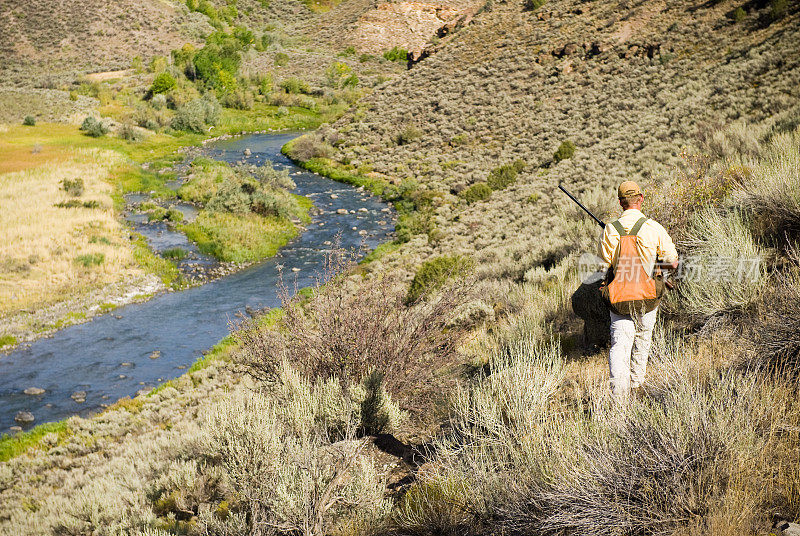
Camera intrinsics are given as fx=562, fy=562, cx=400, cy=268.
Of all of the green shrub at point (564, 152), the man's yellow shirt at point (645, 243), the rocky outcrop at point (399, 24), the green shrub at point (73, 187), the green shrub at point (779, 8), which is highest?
the rocky outcrop at point (399, 24)

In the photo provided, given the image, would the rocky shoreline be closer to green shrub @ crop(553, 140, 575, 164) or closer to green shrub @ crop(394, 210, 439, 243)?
green shrub @ crop(394, 210, 439, 243)

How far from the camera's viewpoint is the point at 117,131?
46.6 metres

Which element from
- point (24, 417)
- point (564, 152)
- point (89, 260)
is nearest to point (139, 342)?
point (24, 417)

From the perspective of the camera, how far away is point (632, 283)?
500 cm

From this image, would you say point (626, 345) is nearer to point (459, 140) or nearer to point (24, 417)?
point (24, 417)

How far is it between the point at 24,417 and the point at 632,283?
1458cm

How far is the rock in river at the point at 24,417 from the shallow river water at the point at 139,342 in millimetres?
127

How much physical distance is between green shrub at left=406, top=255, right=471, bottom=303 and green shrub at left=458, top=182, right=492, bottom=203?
10.7 metres

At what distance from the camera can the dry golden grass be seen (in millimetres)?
20531

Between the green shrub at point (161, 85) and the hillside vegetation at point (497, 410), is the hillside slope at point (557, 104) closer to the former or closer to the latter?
the hillside vegetation at point (497, 410)

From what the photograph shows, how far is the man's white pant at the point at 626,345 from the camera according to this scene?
5031mm

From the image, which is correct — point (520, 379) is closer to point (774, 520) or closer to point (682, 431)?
point (682, 431)

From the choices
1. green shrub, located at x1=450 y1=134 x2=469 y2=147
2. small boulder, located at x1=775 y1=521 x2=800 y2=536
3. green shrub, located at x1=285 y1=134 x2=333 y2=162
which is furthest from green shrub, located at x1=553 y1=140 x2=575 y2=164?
small boulder, located at x1=775 y1=521 x2=800 y2=536

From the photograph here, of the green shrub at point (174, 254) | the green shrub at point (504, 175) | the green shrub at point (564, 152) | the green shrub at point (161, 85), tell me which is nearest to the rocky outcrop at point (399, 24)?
the green shrub at point (161, 85)
